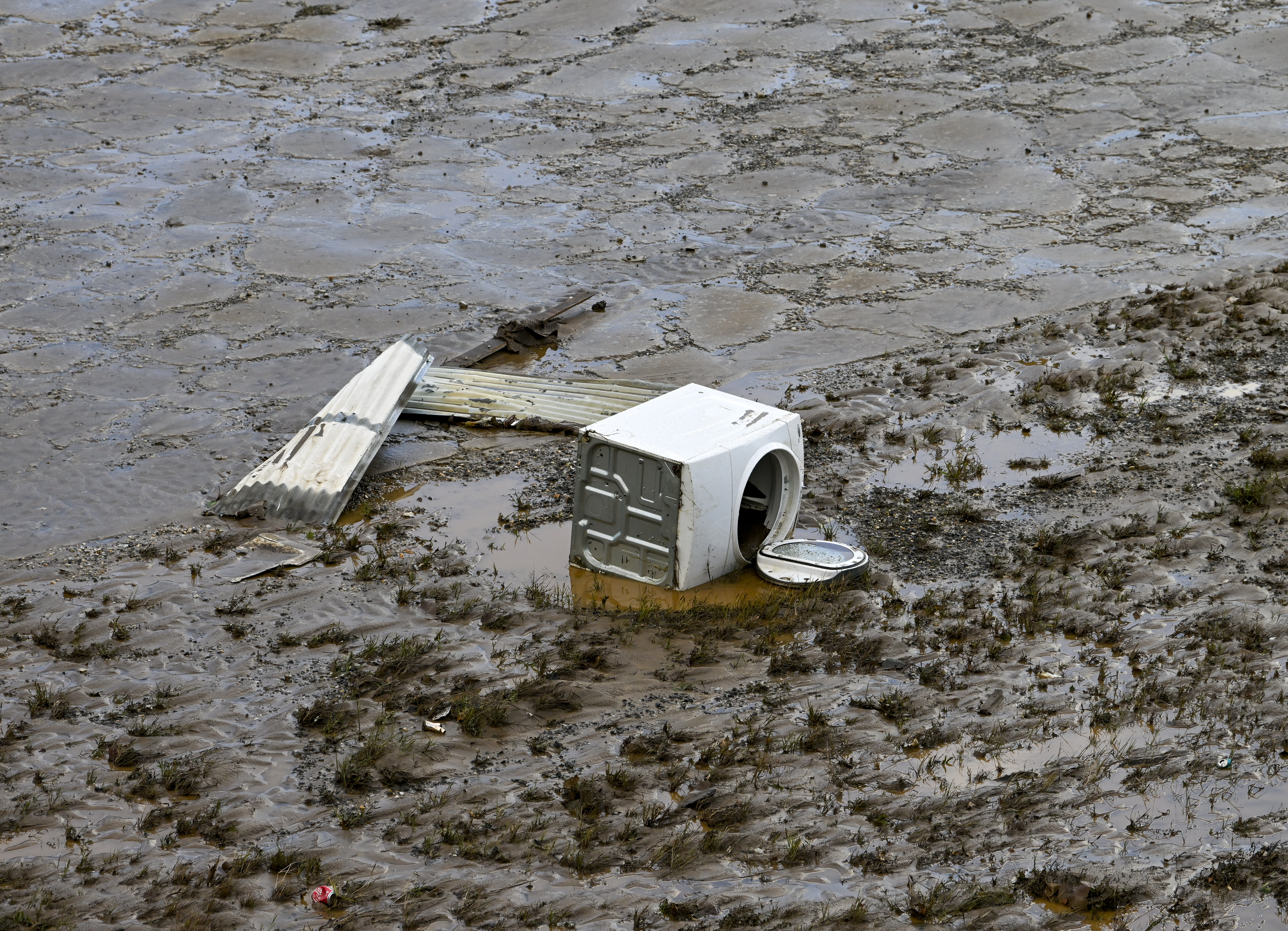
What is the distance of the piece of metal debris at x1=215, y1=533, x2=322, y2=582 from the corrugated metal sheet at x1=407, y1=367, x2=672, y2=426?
201cm

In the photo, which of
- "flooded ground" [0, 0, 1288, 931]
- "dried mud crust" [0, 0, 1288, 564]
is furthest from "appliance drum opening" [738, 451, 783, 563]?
"dried mud crust" [0, 0, 1288, 564]

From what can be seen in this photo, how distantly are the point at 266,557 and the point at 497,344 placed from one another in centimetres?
373

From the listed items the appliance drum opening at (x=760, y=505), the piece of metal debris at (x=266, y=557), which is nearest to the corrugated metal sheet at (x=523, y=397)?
the appliance drum opening at (x=760, y=505)

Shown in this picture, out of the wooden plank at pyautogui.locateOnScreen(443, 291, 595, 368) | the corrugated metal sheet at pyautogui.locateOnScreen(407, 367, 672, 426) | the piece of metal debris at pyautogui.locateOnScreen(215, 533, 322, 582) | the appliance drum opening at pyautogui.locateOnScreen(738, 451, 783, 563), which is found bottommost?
the appliance drum opening at pyautogui.locateOnScreen(738, 451, 783, 563)

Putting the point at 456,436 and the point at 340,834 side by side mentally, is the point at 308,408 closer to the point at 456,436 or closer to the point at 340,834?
the point at 456,436

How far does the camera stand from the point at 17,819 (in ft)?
18.8

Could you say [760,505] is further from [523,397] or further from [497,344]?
[497,344]

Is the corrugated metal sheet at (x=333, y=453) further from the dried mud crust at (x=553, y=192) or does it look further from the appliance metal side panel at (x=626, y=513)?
Result: the appliance metal side panel at (x=626, y=513)

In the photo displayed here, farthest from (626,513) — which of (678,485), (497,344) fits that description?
(497,344)

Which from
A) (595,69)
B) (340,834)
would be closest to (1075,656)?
(340,834)

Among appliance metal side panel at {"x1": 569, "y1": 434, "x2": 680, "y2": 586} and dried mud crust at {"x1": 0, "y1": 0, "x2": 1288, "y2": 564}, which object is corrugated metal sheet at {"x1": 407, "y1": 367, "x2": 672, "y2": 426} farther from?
appliance metal side panel at {"x1": 569, "y1": 434, "x2": 680, "y2": 586}

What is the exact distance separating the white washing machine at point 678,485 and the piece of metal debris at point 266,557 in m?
1.75

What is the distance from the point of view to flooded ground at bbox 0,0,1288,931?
5.68m

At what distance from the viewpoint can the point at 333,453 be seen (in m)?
9.05
